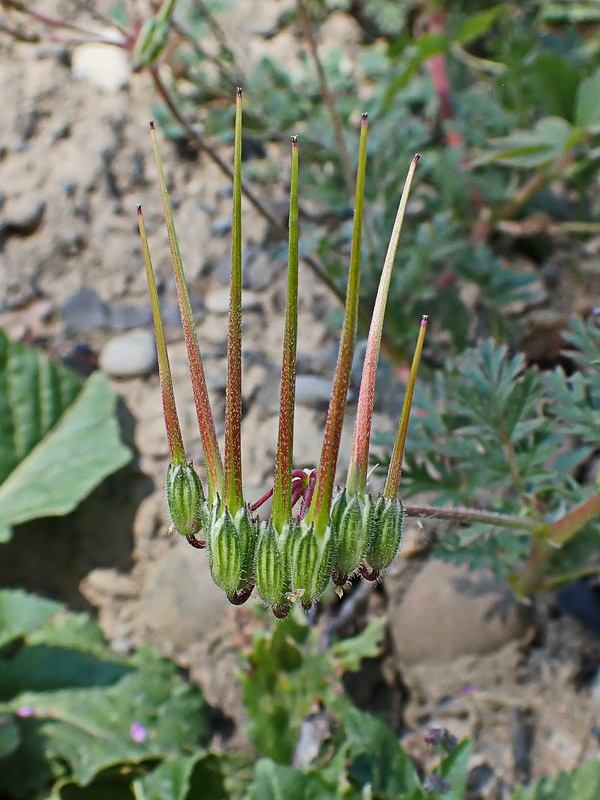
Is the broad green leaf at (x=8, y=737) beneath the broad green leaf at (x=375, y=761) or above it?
beneath

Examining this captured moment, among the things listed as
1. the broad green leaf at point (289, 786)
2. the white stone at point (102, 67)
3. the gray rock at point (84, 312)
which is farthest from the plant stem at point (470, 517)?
Result: the white stone at point (102, 67)

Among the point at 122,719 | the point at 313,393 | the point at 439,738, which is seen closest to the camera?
the point at 439,738

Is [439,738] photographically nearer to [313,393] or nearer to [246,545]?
[246,545]

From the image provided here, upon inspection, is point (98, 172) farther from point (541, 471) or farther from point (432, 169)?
point (541, 471)

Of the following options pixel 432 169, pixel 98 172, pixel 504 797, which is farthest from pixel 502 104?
pixel 504 797

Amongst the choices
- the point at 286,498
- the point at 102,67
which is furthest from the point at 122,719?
the point at 102,67

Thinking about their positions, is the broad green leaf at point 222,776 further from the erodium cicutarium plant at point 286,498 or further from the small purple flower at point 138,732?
the erodium cicutarium plant at point 286,498

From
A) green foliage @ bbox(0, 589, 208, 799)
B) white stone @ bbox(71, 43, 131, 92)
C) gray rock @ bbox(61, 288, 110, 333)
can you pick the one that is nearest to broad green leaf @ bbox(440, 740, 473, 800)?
green foliage @ bbox(0, 589, 208, 799)
